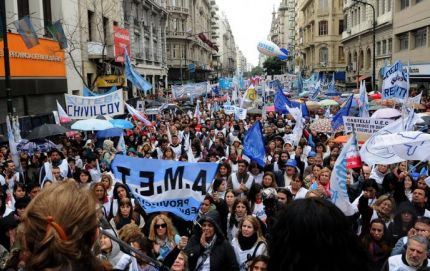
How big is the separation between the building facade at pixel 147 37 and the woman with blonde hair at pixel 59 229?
3940cm

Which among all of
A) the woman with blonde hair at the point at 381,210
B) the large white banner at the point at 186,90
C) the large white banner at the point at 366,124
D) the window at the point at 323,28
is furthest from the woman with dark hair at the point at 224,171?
the window at the point at 323,28

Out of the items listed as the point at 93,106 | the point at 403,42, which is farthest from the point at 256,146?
the point at 403,42

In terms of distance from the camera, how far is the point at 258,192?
7.23 meters

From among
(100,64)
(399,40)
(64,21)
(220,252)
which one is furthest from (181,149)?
(399,40)

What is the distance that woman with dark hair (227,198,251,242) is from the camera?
6.21m

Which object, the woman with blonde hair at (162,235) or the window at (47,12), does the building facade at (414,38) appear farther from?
the woman with blonde hair at (162,235)

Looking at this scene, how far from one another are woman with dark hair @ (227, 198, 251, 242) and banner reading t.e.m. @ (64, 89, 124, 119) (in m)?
9.18

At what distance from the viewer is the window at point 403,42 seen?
37.6m

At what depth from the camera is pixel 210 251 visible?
508 cm

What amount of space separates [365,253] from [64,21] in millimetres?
26224

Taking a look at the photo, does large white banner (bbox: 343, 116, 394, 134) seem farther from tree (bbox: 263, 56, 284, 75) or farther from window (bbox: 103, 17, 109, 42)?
tree (bbox: 263, 56, 284, 75)

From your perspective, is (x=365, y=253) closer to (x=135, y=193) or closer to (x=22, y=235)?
(x=22, y=235)

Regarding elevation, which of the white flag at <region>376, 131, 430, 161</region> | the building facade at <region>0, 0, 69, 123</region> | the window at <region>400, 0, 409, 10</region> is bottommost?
the white flag at <region>376, 131, 430, 161</region>

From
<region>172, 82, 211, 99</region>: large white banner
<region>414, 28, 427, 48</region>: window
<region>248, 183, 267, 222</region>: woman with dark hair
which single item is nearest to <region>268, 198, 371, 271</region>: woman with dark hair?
<region>248, 183, 267, 222</region>: woman with dark hair
